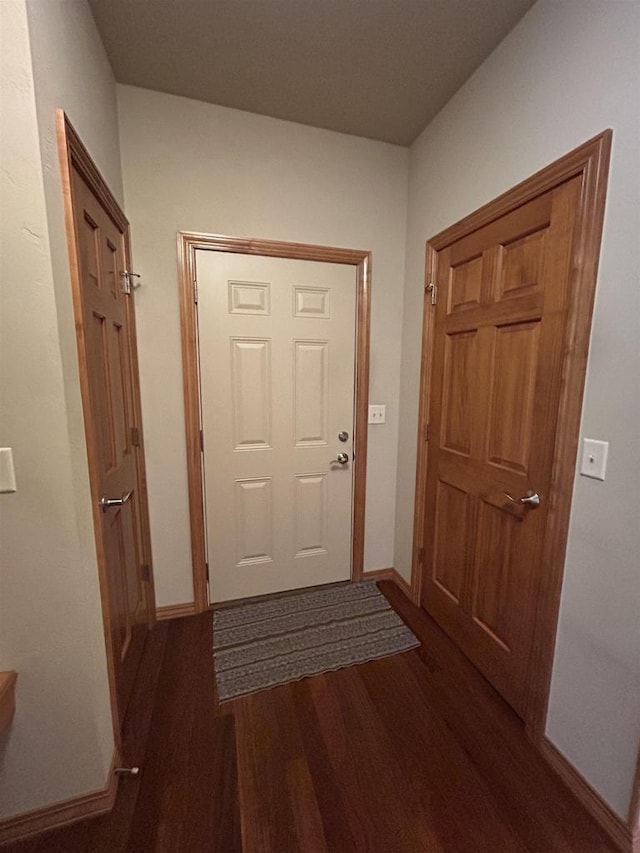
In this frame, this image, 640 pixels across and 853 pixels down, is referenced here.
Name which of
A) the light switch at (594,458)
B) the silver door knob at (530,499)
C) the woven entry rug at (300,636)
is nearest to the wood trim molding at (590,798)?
the woven entry rug at (300,636)

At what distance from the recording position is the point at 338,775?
120cm

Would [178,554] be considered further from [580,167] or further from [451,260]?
[580,167]

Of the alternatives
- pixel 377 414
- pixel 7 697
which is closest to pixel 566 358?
pixel 377 414

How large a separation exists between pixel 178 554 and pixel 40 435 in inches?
48.9

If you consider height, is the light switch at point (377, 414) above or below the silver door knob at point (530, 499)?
above

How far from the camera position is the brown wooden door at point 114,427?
109 cm

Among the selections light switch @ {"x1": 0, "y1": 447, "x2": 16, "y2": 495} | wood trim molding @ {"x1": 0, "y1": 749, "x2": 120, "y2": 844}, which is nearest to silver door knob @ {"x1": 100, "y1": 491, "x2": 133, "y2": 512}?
light switch @ {"x1": 0, "y1": 447, "x2": 16, "y2": 495}

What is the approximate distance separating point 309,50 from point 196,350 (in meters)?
1.33

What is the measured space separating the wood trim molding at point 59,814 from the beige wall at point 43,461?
3cm

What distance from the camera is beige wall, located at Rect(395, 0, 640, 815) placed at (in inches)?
38.0

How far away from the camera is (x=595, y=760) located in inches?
43.1

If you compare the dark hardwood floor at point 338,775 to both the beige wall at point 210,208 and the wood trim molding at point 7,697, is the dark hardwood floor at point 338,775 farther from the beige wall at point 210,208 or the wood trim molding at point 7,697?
the beige wall at point 210,208

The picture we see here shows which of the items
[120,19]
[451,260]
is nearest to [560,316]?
[451,260]

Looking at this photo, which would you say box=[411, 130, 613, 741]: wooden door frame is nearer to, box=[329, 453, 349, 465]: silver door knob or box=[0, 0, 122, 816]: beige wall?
box=[329, 453, 349, 465]: silver door knob
